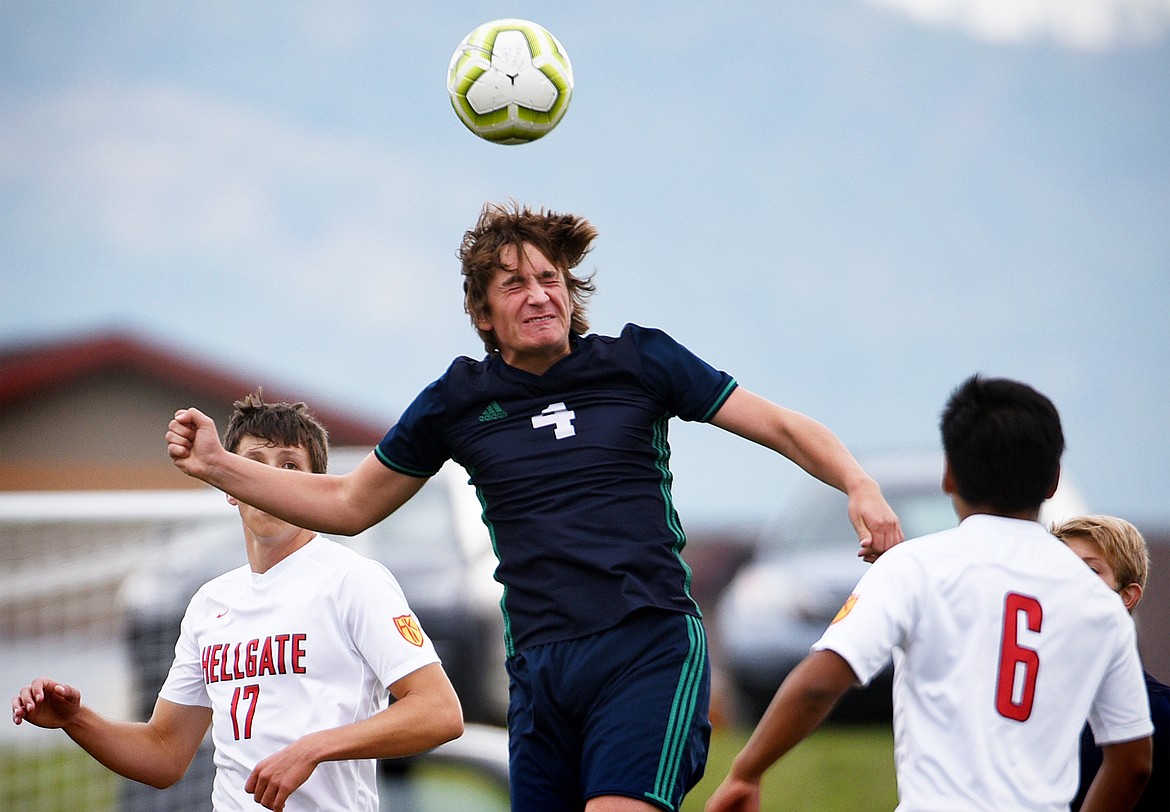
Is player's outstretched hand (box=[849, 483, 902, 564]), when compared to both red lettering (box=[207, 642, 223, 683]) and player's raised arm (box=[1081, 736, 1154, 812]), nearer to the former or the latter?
player's raised arm (box=[1081, 736, 1154, 812])

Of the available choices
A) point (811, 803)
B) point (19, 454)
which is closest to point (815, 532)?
point (811, 803)

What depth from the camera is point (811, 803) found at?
11.8 meters

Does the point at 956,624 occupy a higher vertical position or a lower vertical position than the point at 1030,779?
higher

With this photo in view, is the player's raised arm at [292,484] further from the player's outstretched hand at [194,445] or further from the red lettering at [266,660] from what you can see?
the red lettering at [266,660]

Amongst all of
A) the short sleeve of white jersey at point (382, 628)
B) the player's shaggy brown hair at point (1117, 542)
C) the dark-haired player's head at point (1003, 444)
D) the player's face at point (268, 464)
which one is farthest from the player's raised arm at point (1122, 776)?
the player's face at point (268, 464)

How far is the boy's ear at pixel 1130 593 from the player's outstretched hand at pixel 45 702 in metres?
3.12

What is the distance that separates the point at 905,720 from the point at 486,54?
3.02 metres

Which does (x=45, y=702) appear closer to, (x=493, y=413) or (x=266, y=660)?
(x=266, y=660)

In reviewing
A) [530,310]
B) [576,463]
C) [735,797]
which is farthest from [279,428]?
[735,797]

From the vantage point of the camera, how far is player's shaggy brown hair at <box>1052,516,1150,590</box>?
4.21 metres

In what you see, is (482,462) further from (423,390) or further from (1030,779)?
(1030,779)

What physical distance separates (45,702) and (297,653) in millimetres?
764

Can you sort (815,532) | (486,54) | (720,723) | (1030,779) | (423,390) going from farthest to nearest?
(720,723) < (815,532) < (486,54) < (423,390) < (1030,779)

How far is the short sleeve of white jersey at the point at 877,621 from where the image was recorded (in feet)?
9.86
